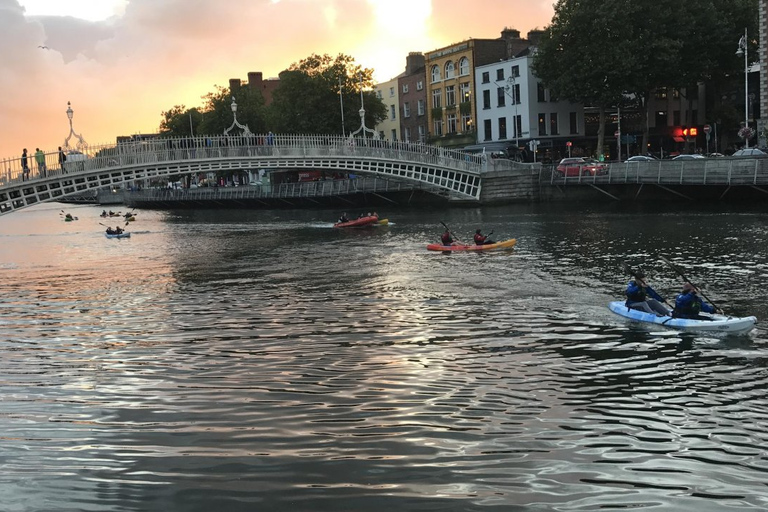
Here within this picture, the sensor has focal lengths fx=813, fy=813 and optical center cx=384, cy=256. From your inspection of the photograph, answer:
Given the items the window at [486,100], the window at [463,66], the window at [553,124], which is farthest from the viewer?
the window at [463,66]

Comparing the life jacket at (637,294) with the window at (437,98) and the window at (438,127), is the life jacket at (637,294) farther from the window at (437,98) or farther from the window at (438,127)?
the window at (437,98)

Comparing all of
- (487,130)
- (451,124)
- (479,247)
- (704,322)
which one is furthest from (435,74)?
(704,322)

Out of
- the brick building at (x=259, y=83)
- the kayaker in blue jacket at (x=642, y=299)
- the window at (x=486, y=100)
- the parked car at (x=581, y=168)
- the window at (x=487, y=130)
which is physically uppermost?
the brick building at (x=259, y=83)

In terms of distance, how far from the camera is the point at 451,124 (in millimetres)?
103438

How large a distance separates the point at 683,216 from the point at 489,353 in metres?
35.7

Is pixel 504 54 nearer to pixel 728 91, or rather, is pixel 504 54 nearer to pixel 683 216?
pixel 728 91

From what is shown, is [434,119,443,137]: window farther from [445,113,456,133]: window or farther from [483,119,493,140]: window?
[483,119,493,140]: window

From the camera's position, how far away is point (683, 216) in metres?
50.2

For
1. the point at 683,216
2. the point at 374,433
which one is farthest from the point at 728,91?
the point at 374,433

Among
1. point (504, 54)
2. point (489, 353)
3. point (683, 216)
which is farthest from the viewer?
point (504, 54)

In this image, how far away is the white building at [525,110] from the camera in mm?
91062

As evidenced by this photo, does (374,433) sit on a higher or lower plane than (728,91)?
lower

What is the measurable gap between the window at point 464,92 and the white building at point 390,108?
16289mm

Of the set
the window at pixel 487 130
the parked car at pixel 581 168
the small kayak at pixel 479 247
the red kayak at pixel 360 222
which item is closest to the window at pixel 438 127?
the window at pixel 487 130
